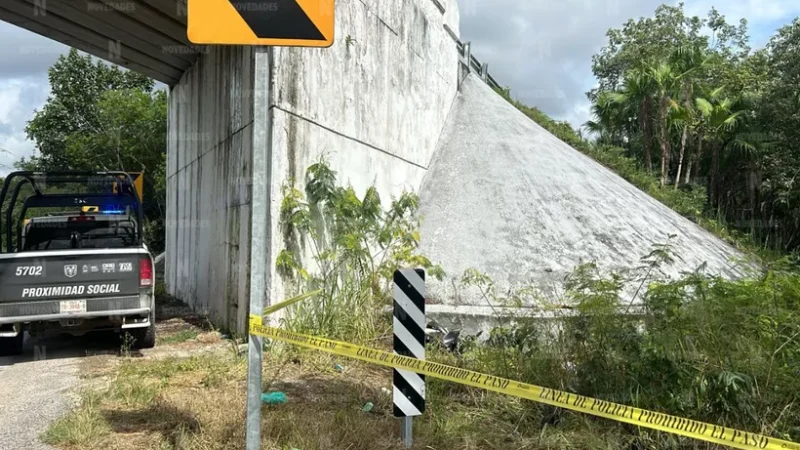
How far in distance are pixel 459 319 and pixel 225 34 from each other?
19.8ft

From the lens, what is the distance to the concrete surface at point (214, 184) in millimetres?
8102

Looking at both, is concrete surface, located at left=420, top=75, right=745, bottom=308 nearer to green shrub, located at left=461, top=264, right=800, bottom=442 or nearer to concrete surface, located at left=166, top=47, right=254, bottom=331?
concrete surface, located at left=166, top=47, right=254, bottom=331

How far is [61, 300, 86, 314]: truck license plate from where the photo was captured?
7.16 m

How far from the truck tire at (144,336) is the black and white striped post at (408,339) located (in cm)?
469

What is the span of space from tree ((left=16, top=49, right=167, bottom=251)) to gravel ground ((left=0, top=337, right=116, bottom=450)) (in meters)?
A: 22.5

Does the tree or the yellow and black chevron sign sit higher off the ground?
the tree

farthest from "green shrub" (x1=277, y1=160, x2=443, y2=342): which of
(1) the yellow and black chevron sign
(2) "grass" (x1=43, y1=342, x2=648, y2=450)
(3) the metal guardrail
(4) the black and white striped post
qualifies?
(3) the metal guardrail

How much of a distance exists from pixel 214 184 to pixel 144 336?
3014mm

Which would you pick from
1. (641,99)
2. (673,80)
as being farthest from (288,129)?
(641,99)

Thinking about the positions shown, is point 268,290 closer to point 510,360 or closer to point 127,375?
point 127,375

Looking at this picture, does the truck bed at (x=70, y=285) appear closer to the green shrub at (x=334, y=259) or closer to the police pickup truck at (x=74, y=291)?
the police pickup truck at (x=74, y=291)

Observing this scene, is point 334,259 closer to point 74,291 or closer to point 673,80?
point 74,291

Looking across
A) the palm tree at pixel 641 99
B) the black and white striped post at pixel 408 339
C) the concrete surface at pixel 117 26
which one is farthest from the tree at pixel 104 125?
the black and white striped post at pixel 408 339

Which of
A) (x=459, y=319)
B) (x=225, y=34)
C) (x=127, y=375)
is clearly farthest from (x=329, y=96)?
(x=225, y=34)
